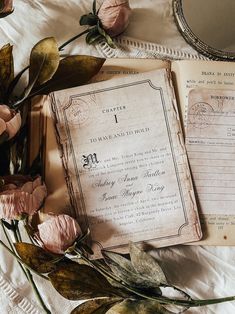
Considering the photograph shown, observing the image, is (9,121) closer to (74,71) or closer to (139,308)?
(74,71)

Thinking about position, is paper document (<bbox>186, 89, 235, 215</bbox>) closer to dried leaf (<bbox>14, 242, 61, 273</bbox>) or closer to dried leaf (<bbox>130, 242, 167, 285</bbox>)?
dried leaf (<bbox>130, 242, 167, 285</bbox>)

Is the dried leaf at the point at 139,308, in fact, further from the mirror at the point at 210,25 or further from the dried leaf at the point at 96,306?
the mirror at the point at 210,25

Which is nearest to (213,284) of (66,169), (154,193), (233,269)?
(233,269)

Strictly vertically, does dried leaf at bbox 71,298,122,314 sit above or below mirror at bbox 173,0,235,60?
below

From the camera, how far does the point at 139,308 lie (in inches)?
24.9

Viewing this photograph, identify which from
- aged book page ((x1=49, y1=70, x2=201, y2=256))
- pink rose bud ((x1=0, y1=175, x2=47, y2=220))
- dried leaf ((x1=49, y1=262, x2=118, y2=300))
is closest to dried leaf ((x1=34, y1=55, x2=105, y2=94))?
aged book page ((x1=49, y1=70, x2=201, y2=256))

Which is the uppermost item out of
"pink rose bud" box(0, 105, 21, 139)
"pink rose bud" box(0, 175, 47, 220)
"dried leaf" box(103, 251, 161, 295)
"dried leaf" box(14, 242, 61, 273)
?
"pink rose bud" box(0, 105, 21, 139)

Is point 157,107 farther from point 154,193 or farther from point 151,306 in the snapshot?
point 151,306

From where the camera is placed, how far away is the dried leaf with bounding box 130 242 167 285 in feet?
2.06

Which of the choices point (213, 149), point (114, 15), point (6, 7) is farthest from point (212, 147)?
point (6, 7)

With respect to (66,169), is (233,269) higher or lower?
lower

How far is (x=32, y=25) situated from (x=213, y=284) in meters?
0.42

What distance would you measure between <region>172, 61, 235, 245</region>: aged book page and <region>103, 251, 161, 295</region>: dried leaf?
0.10 meters

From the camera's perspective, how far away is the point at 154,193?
26.7 inches
